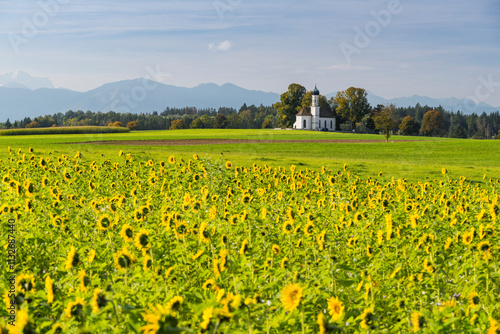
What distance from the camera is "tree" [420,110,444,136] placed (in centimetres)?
15962

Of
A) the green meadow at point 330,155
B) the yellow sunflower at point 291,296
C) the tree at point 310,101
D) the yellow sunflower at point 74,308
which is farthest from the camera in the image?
the tree at point 310,101

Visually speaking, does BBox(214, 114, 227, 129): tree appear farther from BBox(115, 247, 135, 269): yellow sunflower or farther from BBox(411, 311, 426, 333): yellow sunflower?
BBox(411, 311, 426, 333): yellow sunflower

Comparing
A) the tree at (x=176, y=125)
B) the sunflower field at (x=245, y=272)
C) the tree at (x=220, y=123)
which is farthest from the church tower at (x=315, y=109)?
the sunflower field at (x=245, y=272)

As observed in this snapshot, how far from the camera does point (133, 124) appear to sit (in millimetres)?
137750

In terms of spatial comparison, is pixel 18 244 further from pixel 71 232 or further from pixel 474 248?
pixel 474 248

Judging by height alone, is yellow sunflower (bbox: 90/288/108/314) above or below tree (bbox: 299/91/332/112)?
below

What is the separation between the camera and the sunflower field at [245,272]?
354 centimetres

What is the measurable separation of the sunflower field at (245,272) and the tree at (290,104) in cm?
12881

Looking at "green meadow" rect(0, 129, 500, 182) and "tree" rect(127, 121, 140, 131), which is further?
"tree" rect(127, 121, 140, 131)

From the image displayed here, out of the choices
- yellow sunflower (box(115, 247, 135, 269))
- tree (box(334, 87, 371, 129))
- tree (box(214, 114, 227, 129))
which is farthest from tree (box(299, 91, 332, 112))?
yellow sunflower (box(115, 247, 135, 269))

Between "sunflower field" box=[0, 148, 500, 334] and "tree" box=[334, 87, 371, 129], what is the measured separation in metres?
130

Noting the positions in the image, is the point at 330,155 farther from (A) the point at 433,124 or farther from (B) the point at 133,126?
(A) the point at 433,124

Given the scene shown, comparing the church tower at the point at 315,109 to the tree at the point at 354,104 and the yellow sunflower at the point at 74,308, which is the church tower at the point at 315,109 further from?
the yellow sunflower at the point at 74,308

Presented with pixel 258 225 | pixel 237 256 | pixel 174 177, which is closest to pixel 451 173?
pixel 174 177
